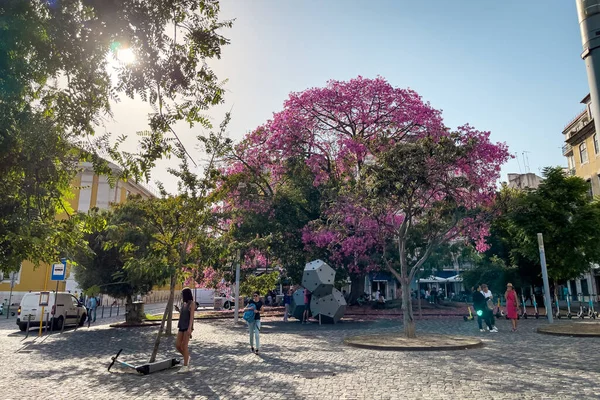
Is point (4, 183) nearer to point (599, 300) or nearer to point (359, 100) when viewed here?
point (359, 100)

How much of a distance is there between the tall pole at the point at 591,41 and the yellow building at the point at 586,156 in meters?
39.1

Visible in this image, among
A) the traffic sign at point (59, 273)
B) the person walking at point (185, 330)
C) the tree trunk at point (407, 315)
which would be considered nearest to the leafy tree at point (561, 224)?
the tree trunk at point (407, 315)

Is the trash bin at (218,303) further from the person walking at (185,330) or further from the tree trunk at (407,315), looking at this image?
the person walking at (185,330)

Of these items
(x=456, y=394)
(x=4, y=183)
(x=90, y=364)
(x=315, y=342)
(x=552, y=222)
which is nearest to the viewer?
(x=456, y=394)

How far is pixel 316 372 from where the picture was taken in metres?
9.02

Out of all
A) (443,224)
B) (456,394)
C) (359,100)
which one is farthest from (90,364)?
(359,100)

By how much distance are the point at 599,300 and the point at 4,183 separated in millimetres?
45617

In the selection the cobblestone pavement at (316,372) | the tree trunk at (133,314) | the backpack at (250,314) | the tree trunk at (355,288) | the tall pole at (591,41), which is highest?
the tall pole at (591,41)

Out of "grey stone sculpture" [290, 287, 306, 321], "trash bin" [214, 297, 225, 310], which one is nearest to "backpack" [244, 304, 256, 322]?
"grey stone sculpture" [290, 287, 306, 321]

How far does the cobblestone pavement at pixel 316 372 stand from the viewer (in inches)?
284

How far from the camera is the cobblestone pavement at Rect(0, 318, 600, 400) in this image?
7.20 metres

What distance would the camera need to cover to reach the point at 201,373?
359 inches

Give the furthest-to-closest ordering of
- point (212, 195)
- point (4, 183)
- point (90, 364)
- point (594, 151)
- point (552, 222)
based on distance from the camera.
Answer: point (594, 151), point (552, 222), point (212, 195), point (90, 364), point (4, 183)

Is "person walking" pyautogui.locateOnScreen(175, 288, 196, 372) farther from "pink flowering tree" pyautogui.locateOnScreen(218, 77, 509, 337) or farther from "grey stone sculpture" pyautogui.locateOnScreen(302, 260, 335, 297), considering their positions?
"grey stone sculpture" pyautogui.locateOnScreen(302, 260, 335, 297)
